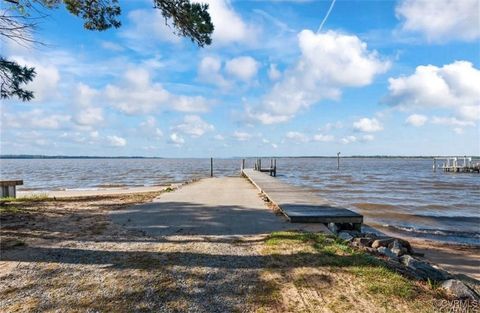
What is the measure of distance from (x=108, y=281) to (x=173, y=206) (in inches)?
260

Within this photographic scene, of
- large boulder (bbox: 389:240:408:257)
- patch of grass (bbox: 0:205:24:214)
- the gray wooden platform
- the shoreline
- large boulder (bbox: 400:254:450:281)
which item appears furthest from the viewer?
patch of grass (bbox: 0:205:24:214)

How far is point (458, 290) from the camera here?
422cm

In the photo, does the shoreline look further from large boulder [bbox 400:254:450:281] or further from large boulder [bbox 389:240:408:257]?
large boulder [bbox 400:254:450:281]

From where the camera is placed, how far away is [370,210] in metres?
16.5

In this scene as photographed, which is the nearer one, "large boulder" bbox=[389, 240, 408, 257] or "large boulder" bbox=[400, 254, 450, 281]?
"large boulder" bbox=[400, 254, 450, 281]

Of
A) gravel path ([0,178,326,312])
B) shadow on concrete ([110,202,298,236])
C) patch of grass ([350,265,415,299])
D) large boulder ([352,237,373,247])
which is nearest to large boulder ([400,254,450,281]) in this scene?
patch of grass ([350,265,415,299])

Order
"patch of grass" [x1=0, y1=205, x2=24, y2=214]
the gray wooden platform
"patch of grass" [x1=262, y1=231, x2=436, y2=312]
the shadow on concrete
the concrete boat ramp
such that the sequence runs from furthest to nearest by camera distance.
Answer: "patch of grass" [x1=0, y1=205, x2=24, y2=214] < the gray wooden platform < the concrete boat ramp < the shadow on concrete < "patch of grass" [x1=262, y1=231, x2=436, y2=312]

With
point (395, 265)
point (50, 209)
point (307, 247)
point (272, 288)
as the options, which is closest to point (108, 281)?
point (272, 288)

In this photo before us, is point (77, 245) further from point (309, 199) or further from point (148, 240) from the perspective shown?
point (309, 199)

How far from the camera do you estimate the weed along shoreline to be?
3.86 meters

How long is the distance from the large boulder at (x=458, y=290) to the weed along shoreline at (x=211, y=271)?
0.5 inches

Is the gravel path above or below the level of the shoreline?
above

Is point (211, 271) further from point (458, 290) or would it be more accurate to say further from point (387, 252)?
point (387, 252)

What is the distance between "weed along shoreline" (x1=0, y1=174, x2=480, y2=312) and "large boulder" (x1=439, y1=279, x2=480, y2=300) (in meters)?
0.01
